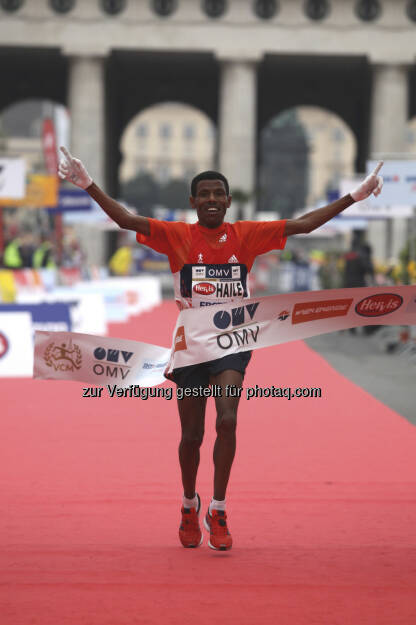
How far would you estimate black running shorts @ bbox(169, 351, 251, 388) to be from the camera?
18.5ft

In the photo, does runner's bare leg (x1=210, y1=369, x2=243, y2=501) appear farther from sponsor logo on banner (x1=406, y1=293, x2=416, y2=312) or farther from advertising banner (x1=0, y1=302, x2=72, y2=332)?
advertising banner (x1=0, y1=302, x2=72, y2=332)

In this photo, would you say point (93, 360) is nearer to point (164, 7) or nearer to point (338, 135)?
point (164, 7)

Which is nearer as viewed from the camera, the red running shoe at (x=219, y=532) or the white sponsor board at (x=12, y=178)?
the red running shoe at (x=219, y=532)

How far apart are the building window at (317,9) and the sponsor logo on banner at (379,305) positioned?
45.2 meters

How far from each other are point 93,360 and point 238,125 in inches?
1751

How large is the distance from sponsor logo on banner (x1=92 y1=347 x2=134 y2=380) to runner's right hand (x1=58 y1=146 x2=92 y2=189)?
983 mm

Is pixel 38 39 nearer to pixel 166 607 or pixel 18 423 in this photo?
pixel 18 423

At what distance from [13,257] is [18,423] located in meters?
15.2

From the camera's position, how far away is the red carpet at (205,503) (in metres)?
4.57

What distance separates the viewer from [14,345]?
47.0 feet

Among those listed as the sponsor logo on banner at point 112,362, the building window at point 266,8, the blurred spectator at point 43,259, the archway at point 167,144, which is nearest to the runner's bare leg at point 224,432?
the sponsor logo on banner at point 112,362

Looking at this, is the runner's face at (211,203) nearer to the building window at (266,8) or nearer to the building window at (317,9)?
the building window at (266,8)

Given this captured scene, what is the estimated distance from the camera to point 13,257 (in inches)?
981

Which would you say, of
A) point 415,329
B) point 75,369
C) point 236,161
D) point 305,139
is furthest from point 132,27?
point 305,139
